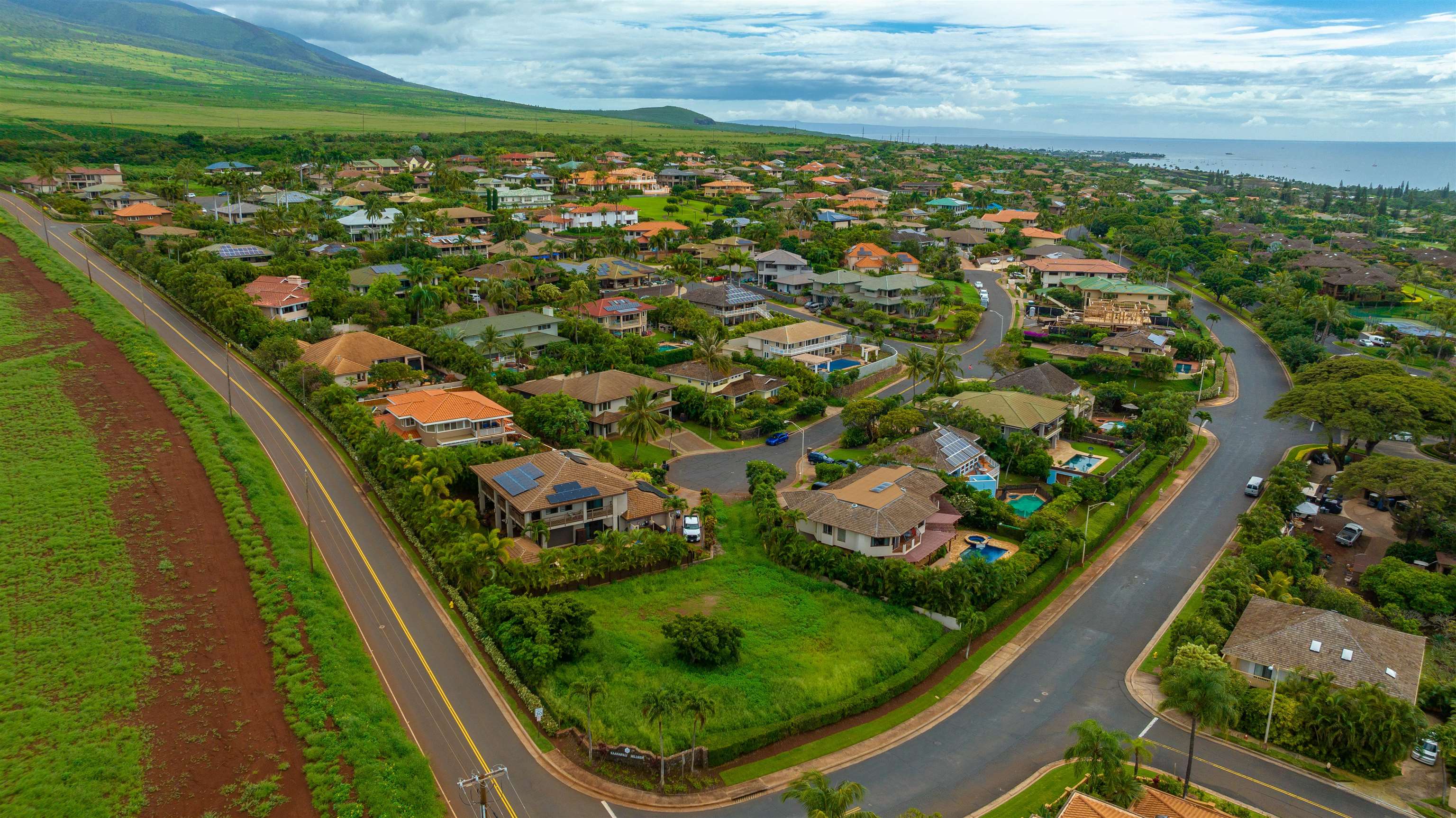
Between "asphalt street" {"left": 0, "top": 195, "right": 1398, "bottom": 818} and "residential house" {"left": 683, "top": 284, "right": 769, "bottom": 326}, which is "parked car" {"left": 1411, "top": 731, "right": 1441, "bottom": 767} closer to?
"asphalt street" {"left": 0, "top": 195, "right": 1398, "bottom": 818}

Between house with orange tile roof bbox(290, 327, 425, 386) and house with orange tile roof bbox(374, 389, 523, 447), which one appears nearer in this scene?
house with orange tile roof bbox(374, 389, 523, 447)

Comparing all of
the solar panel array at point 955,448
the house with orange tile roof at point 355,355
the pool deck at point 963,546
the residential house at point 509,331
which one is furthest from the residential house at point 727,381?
the pool deck at point 963,546

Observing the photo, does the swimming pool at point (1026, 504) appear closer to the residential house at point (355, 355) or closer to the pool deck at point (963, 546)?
the pool deck at point (963, 546)

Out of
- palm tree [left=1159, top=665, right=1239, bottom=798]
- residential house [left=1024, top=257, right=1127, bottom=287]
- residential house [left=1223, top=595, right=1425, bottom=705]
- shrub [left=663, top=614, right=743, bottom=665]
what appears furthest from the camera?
residential house [left=1024, top=257, right=1127, bottom=287]

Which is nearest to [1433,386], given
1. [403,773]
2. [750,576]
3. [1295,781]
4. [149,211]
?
[1295,781]

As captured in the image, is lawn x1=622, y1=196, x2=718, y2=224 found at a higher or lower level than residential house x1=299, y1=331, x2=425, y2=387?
higher

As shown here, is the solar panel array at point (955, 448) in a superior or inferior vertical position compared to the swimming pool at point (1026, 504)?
superior

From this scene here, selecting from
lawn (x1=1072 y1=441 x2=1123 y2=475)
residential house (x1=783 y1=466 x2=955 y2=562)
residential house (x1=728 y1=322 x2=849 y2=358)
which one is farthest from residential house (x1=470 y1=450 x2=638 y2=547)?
residential house (x1=728 y1=322 x2=849 y2=358)

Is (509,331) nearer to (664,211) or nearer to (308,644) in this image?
(308,644)
